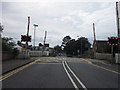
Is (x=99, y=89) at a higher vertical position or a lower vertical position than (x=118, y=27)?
lower

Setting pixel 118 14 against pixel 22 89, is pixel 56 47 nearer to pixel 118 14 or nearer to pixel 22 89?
pixel 118 14

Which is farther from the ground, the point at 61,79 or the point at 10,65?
the point at 10,65

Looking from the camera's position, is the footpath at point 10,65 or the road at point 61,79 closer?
the road at point 61,79

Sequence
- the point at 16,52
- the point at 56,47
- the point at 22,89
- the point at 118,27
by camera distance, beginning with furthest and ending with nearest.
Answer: the point at 56,47 < the point at 16,52 < the point at 118,27 < the point at 22,89

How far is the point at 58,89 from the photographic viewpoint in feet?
26.3

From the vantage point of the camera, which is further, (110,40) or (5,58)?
(110,40)

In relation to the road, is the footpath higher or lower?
higher

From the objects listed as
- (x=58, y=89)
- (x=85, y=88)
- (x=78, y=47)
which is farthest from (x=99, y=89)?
(x=78, y=47)

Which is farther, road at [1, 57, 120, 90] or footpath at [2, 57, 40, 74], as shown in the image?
footpath at [2, 57, 40, 74]

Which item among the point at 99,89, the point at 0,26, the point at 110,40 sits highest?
the point at 0,26

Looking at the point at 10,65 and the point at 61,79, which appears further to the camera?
the point at 10,65

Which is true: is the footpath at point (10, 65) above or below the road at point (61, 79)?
above

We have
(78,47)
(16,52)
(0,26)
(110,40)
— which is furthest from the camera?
(78,47)

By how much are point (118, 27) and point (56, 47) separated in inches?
6178
